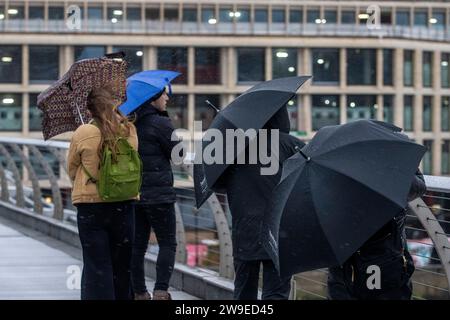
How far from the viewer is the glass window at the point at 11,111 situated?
91938mm

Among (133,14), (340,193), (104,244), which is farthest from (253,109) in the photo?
(133,14)

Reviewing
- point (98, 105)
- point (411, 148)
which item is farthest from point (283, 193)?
point (98, 105)

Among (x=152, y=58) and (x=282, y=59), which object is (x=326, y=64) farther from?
(x=152, y=58)

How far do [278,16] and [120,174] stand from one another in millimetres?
90757

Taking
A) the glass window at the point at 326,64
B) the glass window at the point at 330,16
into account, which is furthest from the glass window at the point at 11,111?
the glass window at the point at 330,16

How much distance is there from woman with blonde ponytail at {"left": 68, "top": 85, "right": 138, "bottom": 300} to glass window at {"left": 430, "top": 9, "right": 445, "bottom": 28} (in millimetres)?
95475

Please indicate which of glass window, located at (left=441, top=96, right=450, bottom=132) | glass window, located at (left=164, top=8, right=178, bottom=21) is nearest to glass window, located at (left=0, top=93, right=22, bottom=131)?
glass window, located at (left=164, top=8, right=178, bottom=21)

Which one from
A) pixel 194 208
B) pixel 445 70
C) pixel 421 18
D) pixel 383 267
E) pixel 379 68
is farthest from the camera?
pixel 445 70

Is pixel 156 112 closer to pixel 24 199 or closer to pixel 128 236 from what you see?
pixel 128 236

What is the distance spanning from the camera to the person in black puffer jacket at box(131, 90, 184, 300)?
8.55 meters

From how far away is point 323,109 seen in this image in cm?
9644

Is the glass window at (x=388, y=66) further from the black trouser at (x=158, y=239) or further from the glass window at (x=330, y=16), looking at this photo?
the black trouser at (x=158, y=239)

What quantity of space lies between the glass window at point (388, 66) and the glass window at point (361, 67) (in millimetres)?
856

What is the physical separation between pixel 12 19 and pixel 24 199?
78882mm
